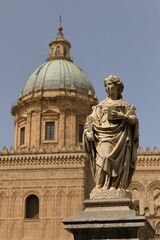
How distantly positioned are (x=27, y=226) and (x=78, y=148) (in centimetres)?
633

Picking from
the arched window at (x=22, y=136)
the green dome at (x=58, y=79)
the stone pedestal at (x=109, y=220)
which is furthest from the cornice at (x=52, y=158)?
the stone pedestal at (x=109, y=220)

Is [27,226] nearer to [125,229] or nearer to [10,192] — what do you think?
[10,192]

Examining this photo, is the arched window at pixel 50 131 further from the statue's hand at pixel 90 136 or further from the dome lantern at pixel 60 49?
the statue's hand at pixel 90 136

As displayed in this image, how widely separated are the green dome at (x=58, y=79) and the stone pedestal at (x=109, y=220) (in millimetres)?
38531

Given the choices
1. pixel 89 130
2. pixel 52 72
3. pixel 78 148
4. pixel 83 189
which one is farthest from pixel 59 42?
pixel 89 130

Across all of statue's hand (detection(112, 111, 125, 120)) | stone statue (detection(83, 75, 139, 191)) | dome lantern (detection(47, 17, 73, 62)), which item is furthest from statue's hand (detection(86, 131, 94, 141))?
dome lantern (detection(47, 17, 73, 62))

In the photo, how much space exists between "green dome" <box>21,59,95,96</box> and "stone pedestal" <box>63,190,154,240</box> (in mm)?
38531

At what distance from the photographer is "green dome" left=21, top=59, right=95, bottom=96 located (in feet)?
145

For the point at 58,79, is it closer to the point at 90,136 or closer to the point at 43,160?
the point at 43,160

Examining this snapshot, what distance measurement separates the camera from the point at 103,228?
5195mm

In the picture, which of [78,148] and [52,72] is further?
[52,72]

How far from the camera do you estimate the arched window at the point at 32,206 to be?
1444 inches

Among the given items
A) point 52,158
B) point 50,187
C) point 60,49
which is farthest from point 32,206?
point 60,49

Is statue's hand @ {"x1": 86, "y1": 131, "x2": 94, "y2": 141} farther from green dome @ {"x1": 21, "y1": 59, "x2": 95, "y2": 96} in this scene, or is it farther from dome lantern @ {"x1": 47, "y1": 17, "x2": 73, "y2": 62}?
dome lantern @ {"x1": 47, "y1": 17, "x2": 73, "y2": 62}
